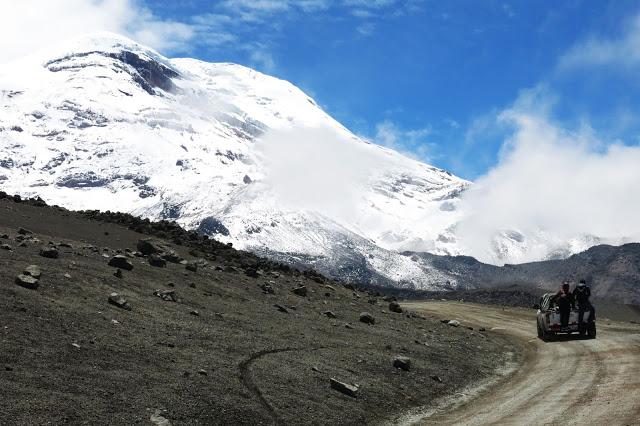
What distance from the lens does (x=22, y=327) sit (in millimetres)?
14492

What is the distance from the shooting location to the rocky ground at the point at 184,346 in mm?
12461

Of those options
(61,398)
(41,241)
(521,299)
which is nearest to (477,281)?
(521,299)

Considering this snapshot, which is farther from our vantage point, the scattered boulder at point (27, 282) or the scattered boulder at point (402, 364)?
the scattered boulder at point (402, 364)

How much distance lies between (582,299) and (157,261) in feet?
61.5

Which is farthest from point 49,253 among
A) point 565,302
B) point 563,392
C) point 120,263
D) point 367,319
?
point 565,302

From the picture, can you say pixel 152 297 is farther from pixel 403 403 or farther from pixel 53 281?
pixel 403 403

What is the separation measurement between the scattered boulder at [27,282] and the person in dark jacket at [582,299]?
847 inches

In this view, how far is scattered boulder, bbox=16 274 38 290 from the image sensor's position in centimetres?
1752

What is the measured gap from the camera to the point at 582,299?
28000 mm

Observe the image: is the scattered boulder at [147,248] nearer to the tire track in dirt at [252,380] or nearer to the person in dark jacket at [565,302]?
the tire track in dirt at [252,380]

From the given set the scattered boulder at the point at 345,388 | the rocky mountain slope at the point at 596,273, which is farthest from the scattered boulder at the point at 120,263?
the rocky mountain slope at the point at 596,273

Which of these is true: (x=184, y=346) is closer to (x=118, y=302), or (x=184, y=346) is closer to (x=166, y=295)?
(x=118, y=302)

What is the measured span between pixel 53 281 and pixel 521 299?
88879mm

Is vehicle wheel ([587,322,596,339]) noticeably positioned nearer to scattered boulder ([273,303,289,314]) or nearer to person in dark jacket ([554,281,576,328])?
person in dark jacket ([554,281,576,328])
